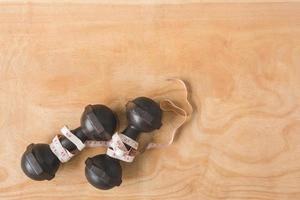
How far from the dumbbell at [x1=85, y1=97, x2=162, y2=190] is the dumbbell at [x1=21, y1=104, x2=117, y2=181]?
0.13 feet

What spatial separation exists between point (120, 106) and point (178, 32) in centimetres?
20

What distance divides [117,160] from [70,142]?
100 mm

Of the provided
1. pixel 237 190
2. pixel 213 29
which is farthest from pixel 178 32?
pixel 237 190

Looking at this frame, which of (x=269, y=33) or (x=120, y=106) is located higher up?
(x=269, y=33)

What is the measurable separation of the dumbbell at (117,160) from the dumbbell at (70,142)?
0.04m

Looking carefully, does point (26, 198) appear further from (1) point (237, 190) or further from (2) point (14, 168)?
(1) point (237, 190)

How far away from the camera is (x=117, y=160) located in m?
0.84

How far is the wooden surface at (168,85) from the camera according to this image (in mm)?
875

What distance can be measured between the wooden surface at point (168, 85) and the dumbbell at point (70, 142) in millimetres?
46

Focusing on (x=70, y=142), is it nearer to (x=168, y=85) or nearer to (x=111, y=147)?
(x=111, y=147)

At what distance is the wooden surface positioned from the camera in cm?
88

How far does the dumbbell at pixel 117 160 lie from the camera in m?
0.80

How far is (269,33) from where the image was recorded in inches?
35.2

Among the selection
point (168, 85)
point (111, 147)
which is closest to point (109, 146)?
point (111, 147)
